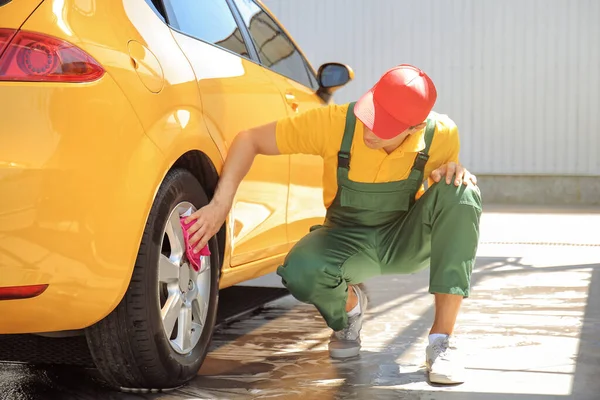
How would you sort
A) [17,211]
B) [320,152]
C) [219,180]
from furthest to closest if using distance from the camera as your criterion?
[320,152], [219,180], [17,211]

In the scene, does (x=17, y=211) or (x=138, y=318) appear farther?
(x=138, y=318)

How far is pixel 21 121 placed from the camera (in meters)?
2.29

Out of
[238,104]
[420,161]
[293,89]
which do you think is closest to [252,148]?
[238,104]

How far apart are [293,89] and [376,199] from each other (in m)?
0.92

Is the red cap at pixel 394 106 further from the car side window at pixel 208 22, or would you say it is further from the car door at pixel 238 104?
the car side window at pixel 208 22

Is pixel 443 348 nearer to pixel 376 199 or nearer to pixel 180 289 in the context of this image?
pixel 376 199

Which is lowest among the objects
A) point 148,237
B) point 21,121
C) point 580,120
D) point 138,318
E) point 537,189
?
point 537,189

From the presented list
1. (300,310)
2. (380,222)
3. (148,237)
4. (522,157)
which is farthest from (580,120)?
(148,237)

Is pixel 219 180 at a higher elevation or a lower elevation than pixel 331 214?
higher

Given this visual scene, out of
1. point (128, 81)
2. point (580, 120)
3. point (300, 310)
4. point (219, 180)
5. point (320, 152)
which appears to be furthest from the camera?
point (580, 120)

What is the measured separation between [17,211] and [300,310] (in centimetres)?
233

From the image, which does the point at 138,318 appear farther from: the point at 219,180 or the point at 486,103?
the point at 486,103

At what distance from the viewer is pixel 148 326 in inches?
104

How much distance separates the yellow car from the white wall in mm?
8968
